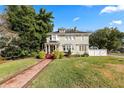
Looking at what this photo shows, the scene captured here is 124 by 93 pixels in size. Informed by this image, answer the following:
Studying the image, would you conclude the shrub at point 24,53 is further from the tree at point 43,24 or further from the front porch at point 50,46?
the front porch at point 50,46

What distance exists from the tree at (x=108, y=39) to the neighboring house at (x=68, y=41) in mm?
6742

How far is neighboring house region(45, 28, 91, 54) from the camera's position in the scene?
31141 millimetres

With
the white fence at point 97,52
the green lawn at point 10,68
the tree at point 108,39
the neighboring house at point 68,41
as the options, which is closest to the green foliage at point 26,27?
the neighboring house at point 68,41

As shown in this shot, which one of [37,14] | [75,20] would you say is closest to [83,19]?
[75,20]

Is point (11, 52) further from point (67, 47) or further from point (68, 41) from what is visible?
point (68, 41)

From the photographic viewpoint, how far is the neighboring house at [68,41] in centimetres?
3114

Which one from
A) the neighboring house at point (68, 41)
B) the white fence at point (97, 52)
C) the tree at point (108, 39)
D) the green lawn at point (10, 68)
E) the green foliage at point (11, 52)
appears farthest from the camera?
the tree at point (108, 39)

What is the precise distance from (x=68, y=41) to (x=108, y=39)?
8.84 meters

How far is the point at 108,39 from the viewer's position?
3719 centimetres
